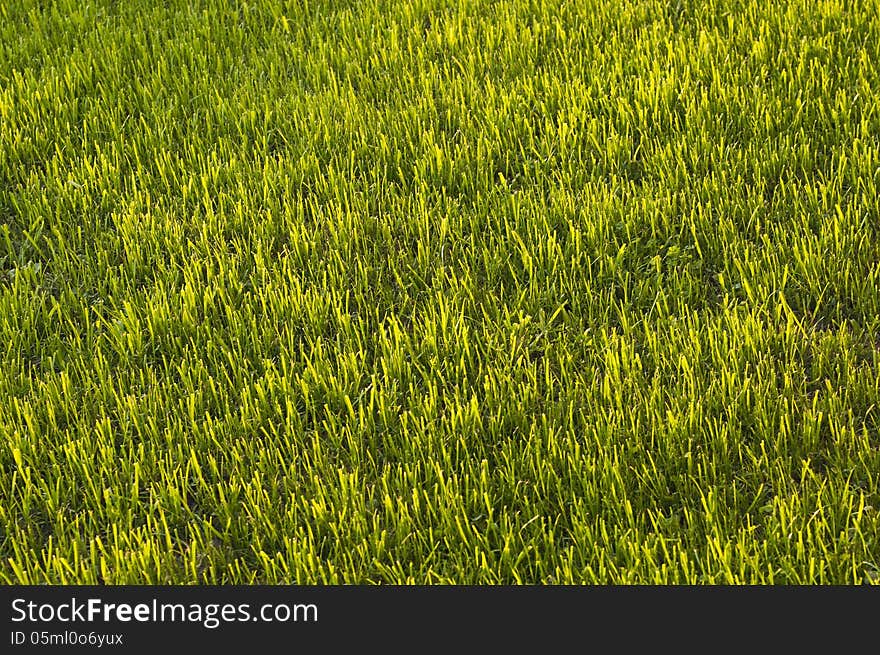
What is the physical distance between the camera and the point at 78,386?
308 cm

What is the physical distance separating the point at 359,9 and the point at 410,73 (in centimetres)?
81

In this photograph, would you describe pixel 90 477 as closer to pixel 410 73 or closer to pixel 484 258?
pixel 484 258

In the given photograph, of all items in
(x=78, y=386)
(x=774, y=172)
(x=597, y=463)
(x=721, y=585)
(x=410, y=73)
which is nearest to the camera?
(x=721, y=585)

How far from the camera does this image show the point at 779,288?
3.20 metres

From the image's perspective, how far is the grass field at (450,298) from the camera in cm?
253

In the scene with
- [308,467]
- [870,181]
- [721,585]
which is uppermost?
[870,181]

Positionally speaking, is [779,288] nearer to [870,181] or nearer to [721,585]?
[870,181]

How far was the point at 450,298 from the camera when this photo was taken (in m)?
3.32

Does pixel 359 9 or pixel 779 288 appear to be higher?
pixel 359 9

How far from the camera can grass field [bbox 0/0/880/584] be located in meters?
2.53

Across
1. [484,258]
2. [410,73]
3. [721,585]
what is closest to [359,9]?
[410,73]

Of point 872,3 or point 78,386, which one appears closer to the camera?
point 78,386

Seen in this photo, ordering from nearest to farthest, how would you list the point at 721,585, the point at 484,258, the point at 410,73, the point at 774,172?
the point at 721,585 < the point at 484,258 < the point at 774,172 < the point at 410,73

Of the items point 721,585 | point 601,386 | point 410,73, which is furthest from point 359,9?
point 721,585
